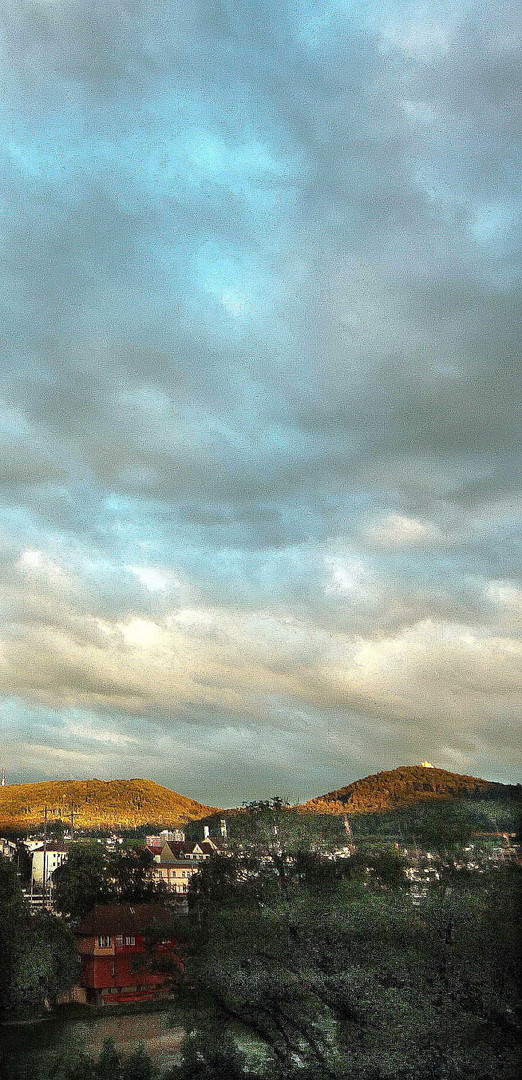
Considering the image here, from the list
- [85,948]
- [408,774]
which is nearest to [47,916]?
[85,948]

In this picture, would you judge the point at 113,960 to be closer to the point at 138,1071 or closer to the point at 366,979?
the point at 138,1071

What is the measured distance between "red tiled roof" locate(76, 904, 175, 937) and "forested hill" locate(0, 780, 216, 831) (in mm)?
75739

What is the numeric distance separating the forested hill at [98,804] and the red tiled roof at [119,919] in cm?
7574

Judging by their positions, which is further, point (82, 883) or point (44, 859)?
point (44, 859)

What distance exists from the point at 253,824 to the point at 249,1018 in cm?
551

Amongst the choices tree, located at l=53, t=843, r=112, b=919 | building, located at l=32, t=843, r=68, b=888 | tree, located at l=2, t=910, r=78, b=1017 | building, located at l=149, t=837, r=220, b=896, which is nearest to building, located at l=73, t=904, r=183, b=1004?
tree, located at l=2, t=910, r=78, b=1017

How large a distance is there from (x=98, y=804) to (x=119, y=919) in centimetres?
10352

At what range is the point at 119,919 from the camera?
40.4 m

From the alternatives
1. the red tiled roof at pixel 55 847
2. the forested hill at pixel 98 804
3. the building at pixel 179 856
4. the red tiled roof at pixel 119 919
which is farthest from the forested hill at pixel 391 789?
the forested hill at pixel 98 804

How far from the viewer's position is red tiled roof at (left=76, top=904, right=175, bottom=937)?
3881 cm

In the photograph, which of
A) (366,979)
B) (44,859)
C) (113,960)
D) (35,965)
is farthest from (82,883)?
(44,859)

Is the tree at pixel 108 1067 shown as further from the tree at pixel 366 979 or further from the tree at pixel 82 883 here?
the tree at pixel 82 883

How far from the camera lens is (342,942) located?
68.9 feet

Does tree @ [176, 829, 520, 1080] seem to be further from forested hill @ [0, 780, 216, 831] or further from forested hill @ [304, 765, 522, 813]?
forested hill @ [0, 780, 216, 831]
